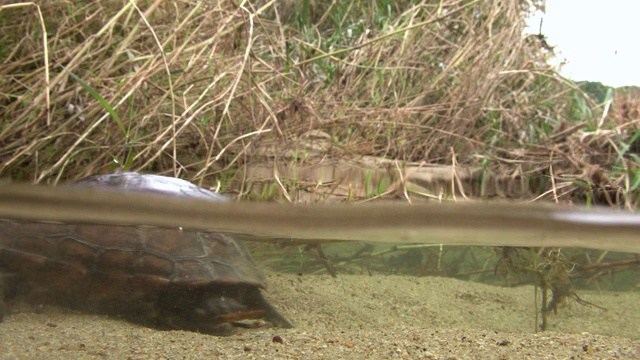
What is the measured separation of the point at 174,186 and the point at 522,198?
1.74 metres

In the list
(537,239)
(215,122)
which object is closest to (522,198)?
(215,122)

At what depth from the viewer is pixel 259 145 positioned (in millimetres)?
2594

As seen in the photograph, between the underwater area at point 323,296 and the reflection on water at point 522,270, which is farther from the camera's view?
the reflection on water at point 522,270

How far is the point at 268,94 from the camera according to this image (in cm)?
279

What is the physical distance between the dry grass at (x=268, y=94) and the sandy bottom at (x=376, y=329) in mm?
1071

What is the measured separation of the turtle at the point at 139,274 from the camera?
1.04 meters

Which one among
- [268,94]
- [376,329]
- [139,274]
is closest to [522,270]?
[376,329]

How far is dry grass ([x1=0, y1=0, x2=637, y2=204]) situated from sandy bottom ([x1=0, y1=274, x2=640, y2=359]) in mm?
1071

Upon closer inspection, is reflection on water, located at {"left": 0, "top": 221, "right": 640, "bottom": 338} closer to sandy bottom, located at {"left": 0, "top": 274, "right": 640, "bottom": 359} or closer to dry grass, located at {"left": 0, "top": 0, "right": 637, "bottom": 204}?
sandy bottom, located at {"left": 0, "top": 274, "right": 640, "bottom": 359}

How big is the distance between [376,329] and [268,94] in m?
1.85

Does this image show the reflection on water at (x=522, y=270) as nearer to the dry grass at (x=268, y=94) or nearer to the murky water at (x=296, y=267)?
the murky water at (x=296, y=267)

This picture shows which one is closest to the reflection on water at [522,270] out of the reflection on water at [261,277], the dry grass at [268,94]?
the reflection on water at [261,277]

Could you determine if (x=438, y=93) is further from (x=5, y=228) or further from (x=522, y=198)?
(x=5, y=228)

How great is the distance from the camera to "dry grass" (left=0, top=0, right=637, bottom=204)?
2209mm
